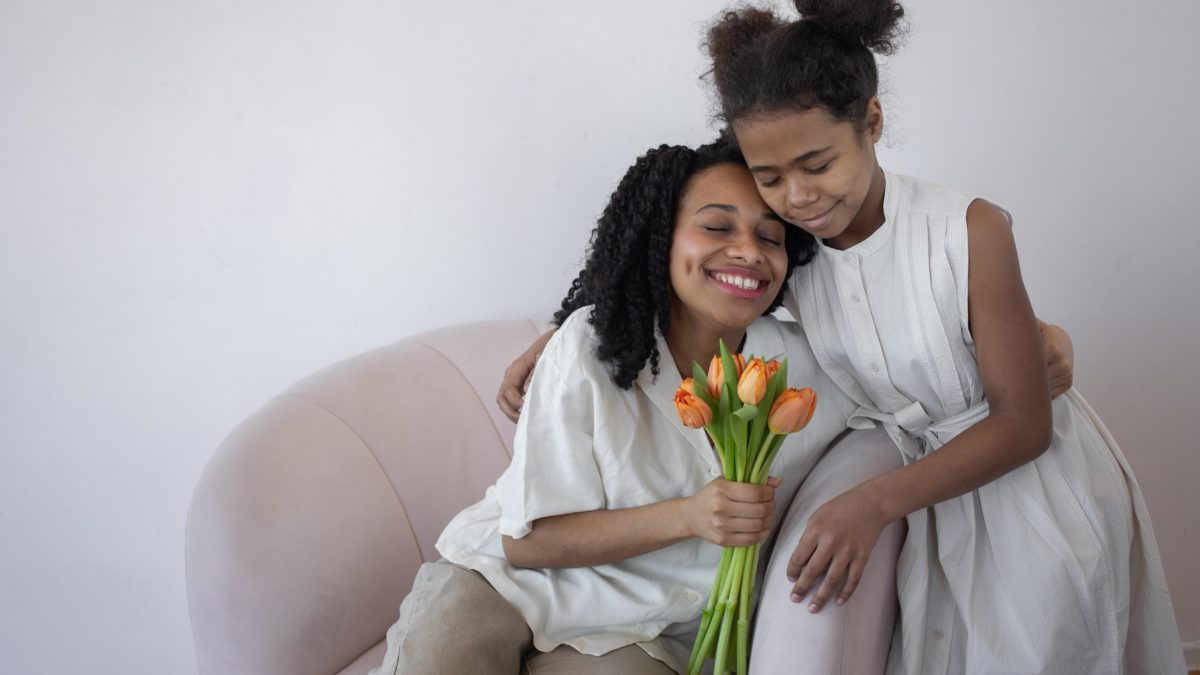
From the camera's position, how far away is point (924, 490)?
55.3 inches

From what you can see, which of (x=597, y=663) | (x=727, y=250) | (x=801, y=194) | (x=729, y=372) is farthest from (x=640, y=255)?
(x=597, y=663)

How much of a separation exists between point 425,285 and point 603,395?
0.84 m

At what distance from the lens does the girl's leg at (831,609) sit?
4.32 ft

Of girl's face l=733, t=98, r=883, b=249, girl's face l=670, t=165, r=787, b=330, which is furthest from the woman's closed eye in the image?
girl's face l=670, t=165, r=787, b=330

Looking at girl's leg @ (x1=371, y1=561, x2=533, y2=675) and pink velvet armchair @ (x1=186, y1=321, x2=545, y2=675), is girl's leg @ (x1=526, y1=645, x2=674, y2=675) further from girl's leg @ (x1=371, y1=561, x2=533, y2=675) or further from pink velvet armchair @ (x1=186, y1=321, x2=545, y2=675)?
pink velvet armchair @ (x1=186, y1=321, x2=545, y2=675)

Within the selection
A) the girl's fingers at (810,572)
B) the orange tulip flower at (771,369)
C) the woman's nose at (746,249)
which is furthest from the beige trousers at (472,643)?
the woman's nose at (746,249)

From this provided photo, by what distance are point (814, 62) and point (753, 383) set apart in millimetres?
517

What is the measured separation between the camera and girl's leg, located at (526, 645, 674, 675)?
143 cm

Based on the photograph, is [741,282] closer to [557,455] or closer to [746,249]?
[746,249]

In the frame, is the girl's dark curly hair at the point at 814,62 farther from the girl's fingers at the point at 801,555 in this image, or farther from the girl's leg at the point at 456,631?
the girl's leg at the point at 456,631

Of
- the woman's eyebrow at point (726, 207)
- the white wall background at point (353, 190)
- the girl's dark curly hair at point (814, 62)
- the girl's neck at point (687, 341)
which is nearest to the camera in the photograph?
the girl's dark curly hair at point (814, 62)

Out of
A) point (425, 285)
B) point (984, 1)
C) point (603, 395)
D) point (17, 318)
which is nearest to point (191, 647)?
point (17, 318)

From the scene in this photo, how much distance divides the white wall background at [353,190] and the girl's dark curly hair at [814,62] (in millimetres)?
613

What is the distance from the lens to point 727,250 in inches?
59.6
